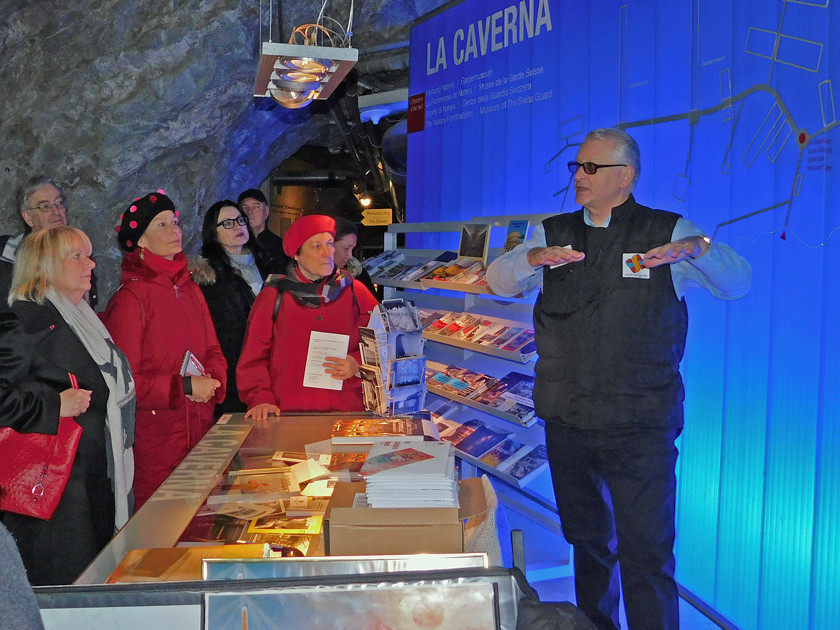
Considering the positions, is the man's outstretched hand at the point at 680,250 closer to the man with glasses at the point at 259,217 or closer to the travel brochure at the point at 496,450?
the travel brochure at the point at 496,450

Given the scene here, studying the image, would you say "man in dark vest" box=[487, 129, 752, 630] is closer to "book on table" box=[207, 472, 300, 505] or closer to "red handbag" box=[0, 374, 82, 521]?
"book on table" box=[207, 472, 300, 505]

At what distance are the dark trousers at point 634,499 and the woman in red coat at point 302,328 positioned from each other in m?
1.00

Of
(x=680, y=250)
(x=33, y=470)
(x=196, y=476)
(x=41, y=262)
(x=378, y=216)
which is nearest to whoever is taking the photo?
(x=196, y=476)

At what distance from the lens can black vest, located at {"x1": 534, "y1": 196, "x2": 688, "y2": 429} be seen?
7.67ft

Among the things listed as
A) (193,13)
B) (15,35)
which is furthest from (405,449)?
(193,13)

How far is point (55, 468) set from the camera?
2355 mm

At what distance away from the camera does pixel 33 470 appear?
231 cm

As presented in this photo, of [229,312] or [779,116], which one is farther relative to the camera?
[229,312]

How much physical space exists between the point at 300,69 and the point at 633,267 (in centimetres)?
163

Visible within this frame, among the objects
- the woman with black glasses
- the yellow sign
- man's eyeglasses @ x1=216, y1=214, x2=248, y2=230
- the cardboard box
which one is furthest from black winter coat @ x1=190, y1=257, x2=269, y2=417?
the yellow sign

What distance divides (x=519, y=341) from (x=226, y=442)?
1732 mm

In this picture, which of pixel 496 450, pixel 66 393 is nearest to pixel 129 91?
pixel 66 393

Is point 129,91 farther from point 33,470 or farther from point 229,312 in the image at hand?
point 33,470

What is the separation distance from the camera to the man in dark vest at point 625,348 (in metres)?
2.34
